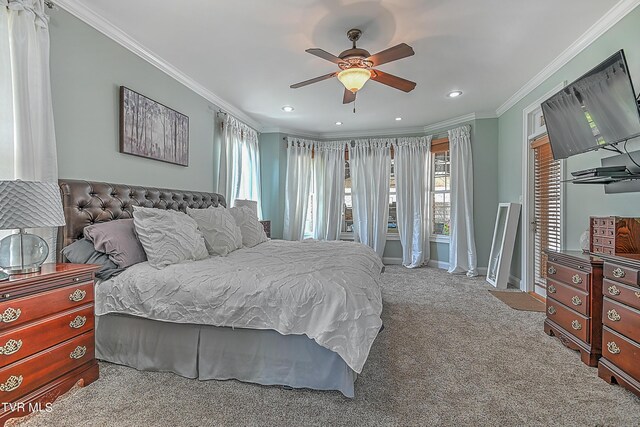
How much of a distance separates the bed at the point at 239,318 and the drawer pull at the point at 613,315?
1498mm

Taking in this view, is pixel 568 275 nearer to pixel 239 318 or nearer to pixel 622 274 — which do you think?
pixel 622 274

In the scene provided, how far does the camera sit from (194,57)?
3207mm

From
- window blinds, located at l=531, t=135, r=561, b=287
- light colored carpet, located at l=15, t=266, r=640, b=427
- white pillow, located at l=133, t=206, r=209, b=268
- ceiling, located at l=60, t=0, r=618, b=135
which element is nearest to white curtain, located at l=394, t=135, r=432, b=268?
ceiling, located at l=60, t=0, r=618, b=135

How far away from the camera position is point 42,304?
5.37ft

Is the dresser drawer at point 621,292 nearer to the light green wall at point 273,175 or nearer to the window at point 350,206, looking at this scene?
the window at point 350,206

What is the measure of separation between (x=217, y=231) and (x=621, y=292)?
9.91 ft

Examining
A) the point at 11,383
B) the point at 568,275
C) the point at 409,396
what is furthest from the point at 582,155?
the point at 11,383

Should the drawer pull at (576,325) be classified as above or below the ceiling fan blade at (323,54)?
below

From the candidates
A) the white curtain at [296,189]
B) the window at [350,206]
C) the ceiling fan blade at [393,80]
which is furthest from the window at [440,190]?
the ceiling fan blade at [393,80]

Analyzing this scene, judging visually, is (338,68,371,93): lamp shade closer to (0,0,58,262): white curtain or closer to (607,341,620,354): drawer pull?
(0,0,58,262): white curtain

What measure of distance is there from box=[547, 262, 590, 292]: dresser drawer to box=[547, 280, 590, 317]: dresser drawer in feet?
0.12

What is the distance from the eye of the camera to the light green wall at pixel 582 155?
2.36 meters

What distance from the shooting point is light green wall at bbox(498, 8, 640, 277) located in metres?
2.36

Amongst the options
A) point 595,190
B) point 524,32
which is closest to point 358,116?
point 524,32
